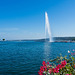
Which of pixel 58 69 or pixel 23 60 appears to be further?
pixel 23 60

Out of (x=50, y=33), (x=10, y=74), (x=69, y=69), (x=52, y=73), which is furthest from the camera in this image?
(x=50, y=33)

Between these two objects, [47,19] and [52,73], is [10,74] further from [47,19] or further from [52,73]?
[47,19]

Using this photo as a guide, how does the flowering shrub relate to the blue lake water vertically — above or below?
above

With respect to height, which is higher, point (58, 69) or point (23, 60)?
point (58, 69)

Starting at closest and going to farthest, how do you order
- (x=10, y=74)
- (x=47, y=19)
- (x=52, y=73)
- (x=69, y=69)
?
(x=52, y=73), (x=69, y=69), (x=10, y=74), (x=47, y=19)

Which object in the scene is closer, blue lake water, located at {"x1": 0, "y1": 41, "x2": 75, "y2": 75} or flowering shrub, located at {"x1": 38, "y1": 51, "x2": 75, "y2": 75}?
flowering shrub, located at {"x1": 38, "y1": 51, "x2": 75, "y2": 75}

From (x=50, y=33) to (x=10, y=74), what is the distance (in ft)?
318

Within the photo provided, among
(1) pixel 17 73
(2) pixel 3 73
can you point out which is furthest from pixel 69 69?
(2) pixel 3 73

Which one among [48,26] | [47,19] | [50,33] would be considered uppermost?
[47,19]

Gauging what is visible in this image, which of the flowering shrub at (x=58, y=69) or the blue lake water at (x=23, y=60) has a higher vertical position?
the flowering shrub at (x=58, y=69)

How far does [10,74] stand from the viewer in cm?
1200

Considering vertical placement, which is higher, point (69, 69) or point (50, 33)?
point (50, 33)

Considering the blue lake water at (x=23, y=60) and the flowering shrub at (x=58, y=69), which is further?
the blue lake water at (x=23, y=60)

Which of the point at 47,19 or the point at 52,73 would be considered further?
the point at 47,19
